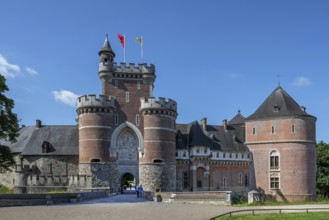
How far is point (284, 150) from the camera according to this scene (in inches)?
1827

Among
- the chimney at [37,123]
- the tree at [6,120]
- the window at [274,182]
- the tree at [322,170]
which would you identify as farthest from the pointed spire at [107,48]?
the tree at [322,170]

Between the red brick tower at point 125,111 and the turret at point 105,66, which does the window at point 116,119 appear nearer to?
the red brick tower at point 125,111

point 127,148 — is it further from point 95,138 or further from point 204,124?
point 204,124

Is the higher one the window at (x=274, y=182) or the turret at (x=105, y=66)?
the turret at (x=105, y=66)

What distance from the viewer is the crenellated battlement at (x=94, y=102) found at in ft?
133

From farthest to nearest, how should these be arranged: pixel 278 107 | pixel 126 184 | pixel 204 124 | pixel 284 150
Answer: pixel 126 184, pixel 204 124, pixel 278 107, pixel 284 150

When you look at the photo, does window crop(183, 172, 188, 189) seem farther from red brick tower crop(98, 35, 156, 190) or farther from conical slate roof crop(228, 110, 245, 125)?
conical slate roof crop(228, 110, 245, 125)

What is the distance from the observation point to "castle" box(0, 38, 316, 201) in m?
40.9

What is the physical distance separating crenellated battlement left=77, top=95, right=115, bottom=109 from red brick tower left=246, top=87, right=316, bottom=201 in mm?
18551

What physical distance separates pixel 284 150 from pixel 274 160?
1760 millimetres

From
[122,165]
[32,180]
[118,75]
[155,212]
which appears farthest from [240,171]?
[155,212]

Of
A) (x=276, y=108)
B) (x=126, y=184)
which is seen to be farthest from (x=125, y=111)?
(x=126, y=184)

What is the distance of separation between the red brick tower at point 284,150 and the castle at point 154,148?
113mm

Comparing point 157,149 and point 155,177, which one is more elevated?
point 157,149
